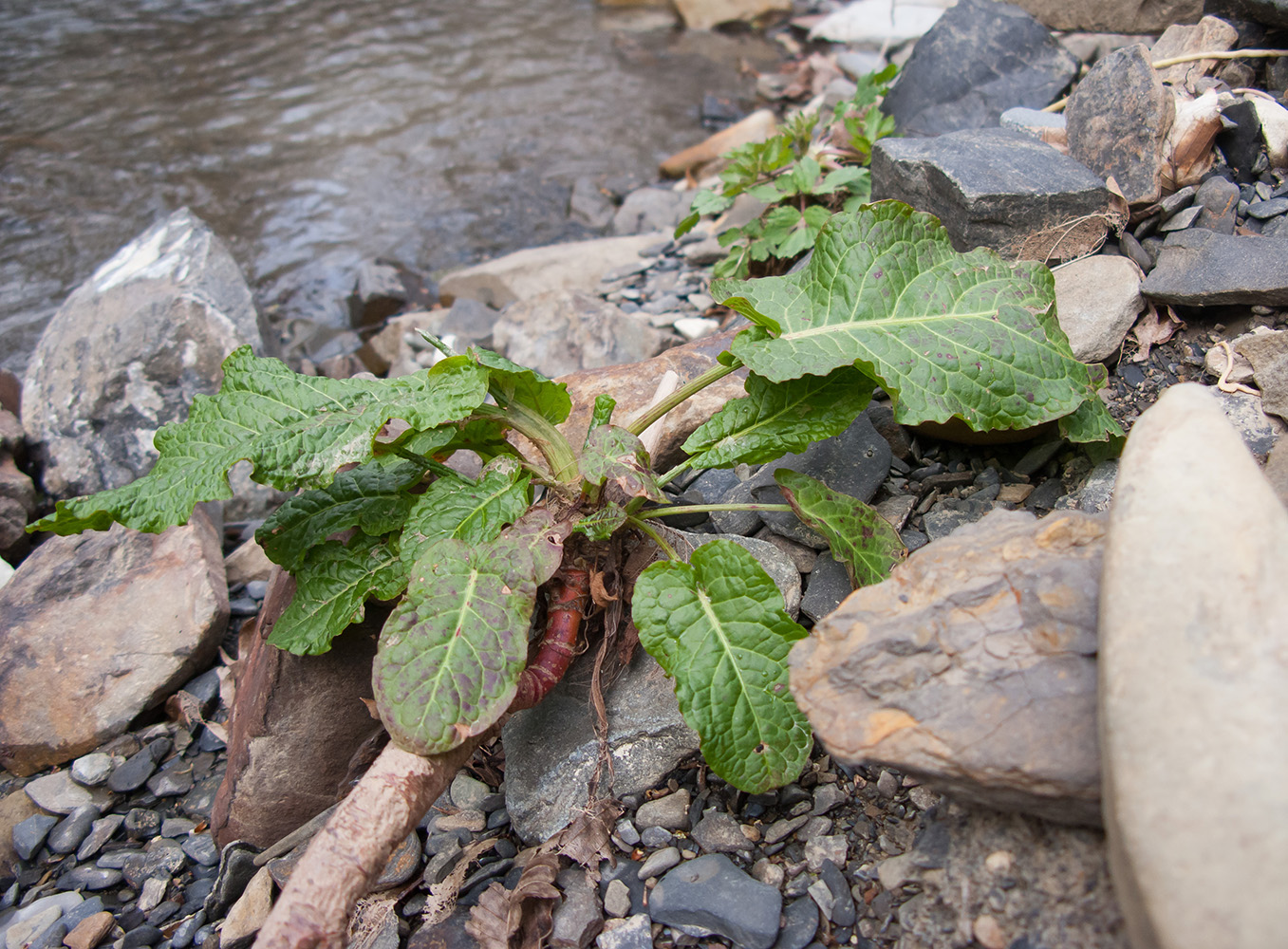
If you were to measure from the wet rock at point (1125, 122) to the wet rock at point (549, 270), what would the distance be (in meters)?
2.51

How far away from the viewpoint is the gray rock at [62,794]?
93.9 inches

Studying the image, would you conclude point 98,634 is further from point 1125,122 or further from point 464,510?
point 1125,122

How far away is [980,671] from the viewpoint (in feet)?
4.82

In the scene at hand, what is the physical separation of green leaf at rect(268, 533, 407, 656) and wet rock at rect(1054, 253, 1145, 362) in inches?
81.5

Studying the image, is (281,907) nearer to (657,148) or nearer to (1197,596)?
(1197,596)

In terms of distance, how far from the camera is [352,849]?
1.58 metres

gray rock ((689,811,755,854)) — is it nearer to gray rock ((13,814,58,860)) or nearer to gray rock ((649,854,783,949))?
gray rock ((649,854,783,949))

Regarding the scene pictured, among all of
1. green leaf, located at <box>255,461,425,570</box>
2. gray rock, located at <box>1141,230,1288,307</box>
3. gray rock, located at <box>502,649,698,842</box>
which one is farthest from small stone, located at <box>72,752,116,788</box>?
gray rock, located at <box>1141,230,1288,307</box>

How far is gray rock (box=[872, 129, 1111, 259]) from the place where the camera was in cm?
249

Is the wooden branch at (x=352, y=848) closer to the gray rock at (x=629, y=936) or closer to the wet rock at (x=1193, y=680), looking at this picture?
the gray rock at (x=629, y=936)

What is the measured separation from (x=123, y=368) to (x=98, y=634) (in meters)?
1.55

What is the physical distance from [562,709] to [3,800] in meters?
1.84

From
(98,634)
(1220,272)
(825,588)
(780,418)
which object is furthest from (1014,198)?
(98,634)

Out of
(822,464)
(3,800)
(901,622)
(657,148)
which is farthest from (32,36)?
(901,622)
